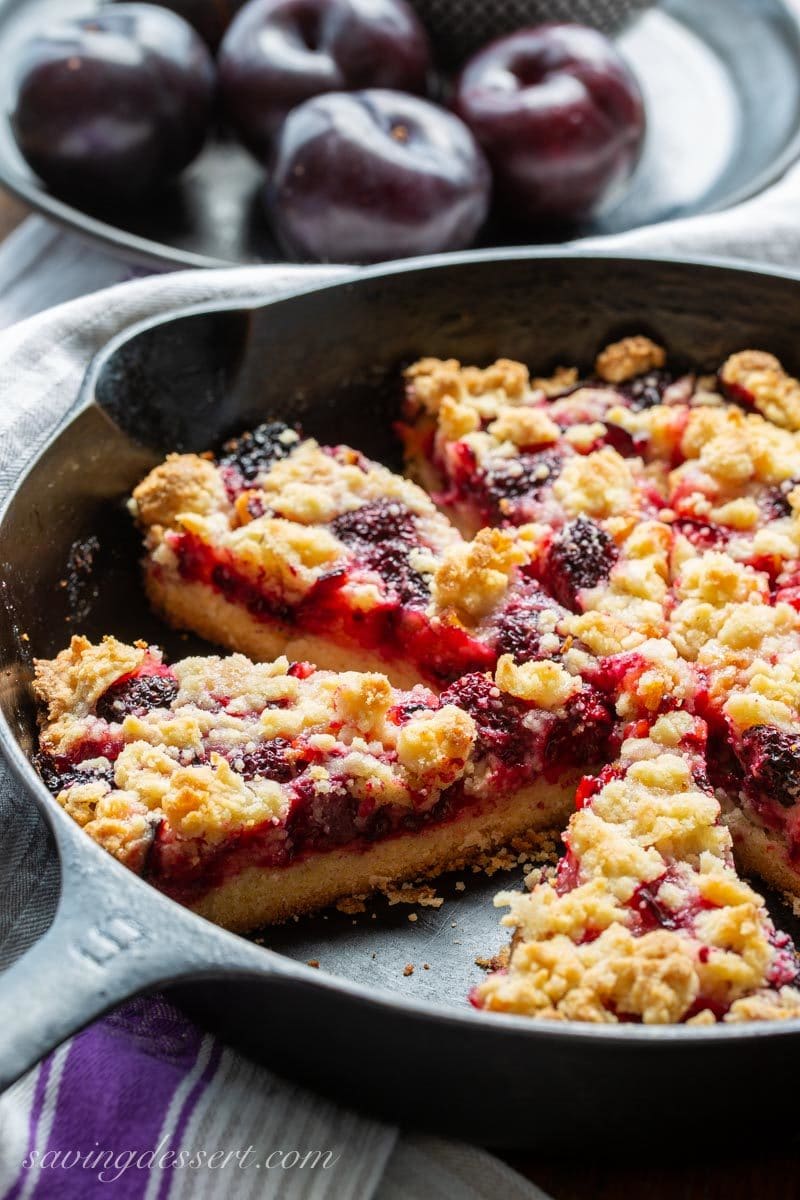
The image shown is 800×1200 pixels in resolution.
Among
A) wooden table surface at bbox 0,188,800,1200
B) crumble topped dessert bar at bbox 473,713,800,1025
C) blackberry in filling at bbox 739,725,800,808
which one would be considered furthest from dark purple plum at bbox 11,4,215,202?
wooden table surface at bbox 0,188,800,1200

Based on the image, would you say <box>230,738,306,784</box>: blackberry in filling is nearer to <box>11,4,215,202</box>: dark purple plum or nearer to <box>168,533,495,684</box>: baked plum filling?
<box>168,533,495,684</box>: baked plum filling

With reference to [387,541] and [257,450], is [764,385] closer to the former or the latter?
[387,541]

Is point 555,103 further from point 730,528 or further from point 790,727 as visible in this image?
point 790,727

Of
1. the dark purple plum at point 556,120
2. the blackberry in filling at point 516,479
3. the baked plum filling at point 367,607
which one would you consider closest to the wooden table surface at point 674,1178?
the baked plum filling at point 367,607

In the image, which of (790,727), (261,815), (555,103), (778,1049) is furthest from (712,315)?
(778,1049)

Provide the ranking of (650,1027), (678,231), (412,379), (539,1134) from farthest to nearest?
(678,231) → (412,379) → (539,1134) → (650,1027)

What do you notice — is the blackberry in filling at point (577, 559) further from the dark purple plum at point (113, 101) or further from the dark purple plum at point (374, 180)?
the dark purple plum at point (113, 101)
